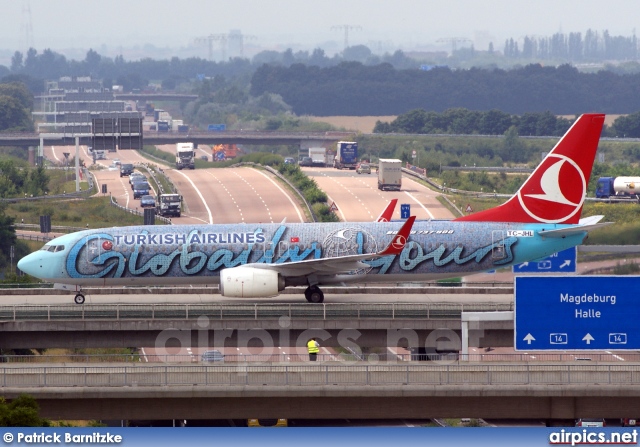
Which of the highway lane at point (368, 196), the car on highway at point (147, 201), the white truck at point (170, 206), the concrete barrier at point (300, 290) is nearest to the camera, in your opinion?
the concrete barrier at point (300, 290)

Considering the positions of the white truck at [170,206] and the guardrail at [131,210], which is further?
the white truck at [170,206]

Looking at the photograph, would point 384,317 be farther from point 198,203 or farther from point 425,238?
point 198,203

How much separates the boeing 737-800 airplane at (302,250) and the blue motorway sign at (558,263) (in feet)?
6.05

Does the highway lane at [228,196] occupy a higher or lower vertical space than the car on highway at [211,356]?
lower

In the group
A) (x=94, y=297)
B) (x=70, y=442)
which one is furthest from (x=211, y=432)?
(x=94, y=297)

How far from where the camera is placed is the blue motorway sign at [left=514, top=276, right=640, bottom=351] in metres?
47.8

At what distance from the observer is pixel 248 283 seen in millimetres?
59594

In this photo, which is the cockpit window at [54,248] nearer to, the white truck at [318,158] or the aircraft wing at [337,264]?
the aircraft wing at [337,264]

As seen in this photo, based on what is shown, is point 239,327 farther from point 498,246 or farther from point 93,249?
point 498,246

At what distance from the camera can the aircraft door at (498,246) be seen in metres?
62.3

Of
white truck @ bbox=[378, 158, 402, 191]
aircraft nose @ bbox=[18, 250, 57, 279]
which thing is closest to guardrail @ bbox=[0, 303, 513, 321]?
aircraft nose @ bbox=[18, 250, 57, 279]

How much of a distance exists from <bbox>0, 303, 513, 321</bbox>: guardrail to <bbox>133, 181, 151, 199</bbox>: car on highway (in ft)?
285

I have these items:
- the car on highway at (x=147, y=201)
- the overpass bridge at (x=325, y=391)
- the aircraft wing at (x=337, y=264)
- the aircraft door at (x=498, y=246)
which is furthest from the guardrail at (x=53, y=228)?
the overpass bridge at (x=325, y=391)

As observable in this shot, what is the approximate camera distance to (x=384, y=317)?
5806 centimetres
